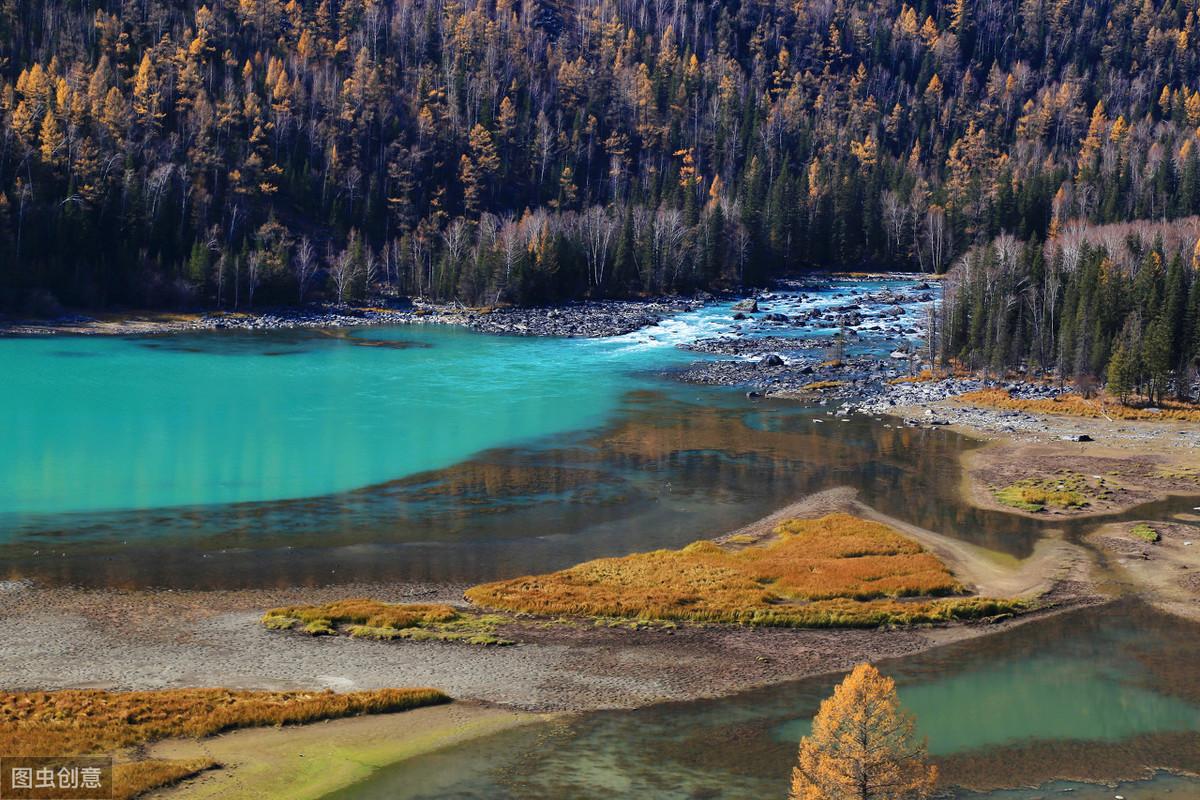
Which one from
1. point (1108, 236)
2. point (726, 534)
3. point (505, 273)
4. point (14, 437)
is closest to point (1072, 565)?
point (726, 534)

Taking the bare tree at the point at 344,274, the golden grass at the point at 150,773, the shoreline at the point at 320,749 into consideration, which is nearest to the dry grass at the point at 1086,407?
the shoreline at the point at 320,749

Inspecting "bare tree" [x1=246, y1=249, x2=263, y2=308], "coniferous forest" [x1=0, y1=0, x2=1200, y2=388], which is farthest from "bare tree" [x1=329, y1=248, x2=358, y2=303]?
"bare tree" [x1=246, y1=249, x2=263, y2=308]

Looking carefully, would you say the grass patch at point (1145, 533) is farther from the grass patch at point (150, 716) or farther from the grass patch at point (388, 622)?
the grass patch at point (150, 716)

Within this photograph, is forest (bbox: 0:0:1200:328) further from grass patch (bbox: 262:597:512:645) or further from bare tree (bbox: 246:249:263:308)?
grass patch (bbox: 262:597:512:645)

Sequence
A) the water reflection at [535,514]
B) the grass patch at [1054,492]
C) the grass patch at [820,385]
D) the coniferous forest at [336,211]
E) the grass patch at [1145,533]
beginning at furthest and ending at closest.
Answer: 1. the coniferous forest at [336,211]
2. the grass patch at [820,385]
3. the grass patch at [1054,492]
4. the grass patch at [1145,533]
5. the water reflection at [535,514]

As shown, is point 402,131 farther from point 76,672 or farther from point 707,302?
point 76,672
